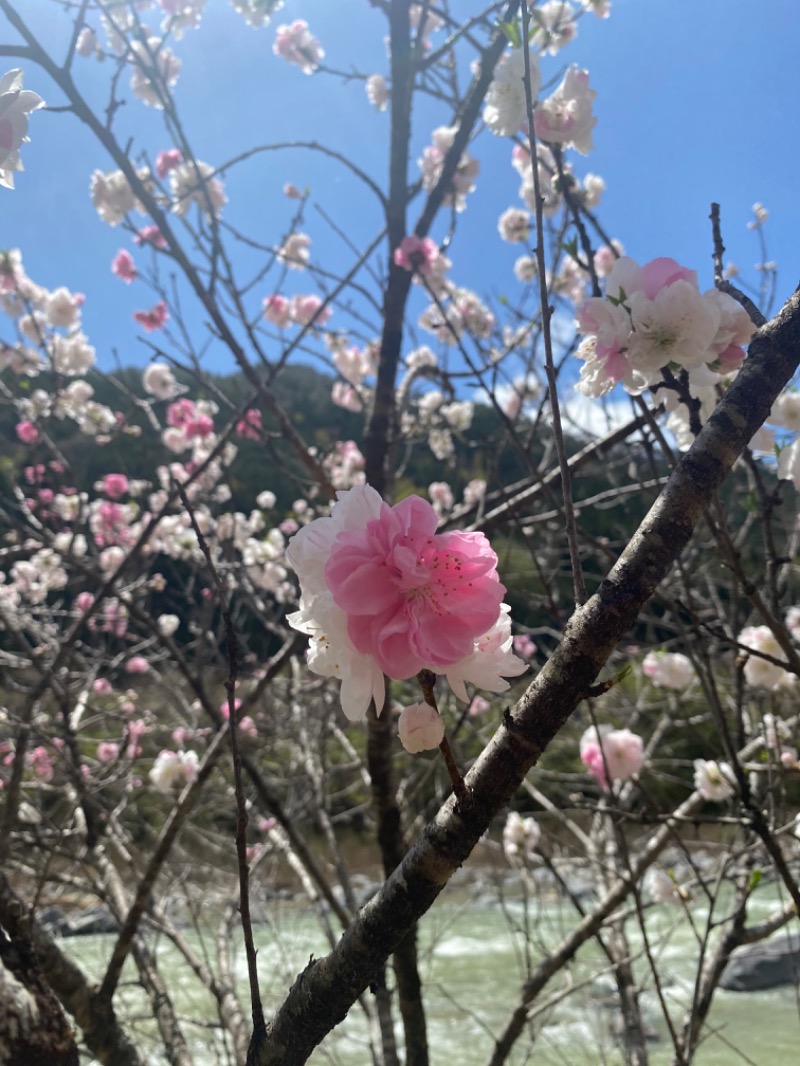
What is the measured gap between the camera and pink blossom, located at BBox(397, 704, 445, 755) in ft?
1.87

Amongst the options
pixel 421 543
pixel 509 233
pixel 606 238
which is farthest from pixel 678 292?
pixel 509 233

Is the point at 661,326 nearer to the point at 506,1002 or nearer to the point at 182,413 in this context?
the point at 182,413

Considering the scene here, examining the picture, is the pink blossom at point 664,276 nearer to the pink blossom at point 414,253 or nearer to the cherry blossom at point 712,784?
the pink blossom at point 414,253

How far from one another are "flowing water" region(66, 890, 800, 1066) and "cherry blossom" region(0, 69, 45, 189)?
8.64 ft

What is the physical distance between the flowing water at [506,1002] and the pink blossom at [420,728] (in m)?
2.36

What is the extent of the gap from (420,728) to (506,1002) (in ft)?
19.0

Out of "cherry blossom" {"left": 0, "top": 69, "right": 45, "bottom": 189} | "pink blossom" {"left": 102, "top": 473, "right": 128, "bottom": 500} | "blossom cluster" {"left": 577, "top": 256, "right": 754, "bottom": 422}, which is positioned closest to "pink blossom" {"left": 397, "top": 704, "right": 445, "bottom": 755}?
"blossom cluster" {"left": 577, "top": 256, "right": 754, "bottom": 422}

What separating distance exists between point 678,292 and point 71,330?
4.30 meters

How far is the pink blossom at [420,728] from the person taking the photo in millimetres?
569

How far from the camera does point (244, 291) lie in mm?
1806

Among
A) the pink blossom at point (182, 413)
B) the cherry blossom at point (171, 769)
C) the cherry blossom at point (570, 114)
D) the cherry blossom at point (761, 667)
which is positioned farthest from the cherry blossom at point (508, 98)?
the pink blossom at point (182, 413)

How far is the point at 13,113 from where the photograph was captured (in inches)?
36.1

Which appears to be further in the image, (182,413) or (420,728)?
(182,413)

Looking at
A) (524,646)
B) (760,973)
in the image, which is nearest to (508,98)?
(524,646)
